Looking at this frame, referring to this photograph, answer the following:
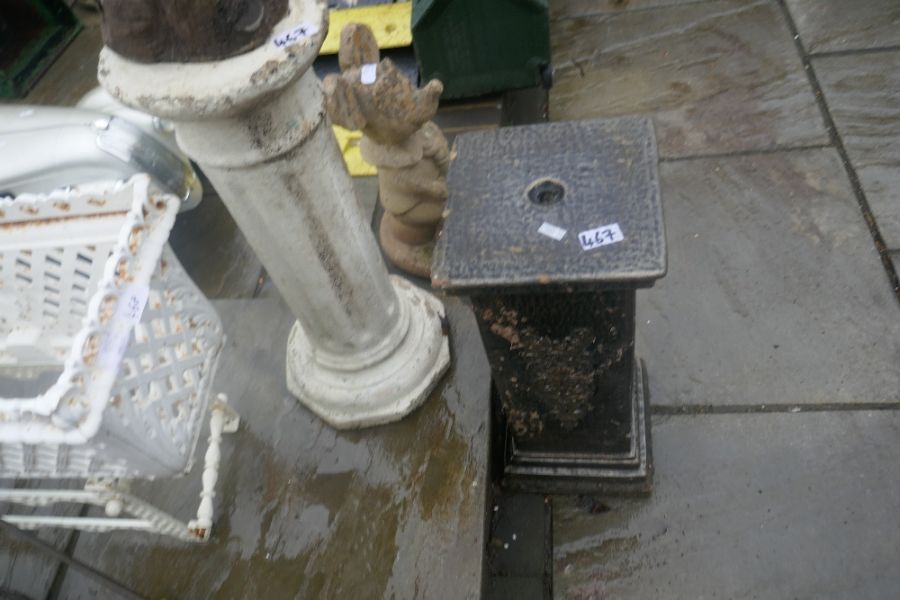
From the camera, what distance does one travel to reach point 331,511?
2.22 m

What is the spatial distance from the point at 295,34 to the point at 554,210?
77cm

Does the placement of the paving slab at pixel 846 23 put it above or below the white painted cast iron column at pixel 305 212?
below

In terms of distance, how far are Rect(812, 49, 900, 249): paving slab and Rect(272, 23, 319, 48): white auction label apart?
2594 mm

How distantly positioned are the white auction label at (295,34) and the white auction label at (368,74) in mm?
606

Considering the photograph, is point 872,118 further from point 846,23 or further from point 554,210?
point 554,210

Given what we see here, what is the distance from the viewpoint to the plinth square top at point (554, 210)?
5.07 ft

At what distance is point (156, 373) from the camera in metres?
1.78

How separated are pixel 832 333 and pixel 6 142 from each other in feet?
12.1

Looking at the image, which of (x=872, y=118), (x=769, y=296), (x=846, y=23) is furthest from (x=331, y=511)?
(x=846, y=23)

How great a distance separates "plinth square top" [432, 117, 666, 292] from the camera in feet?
5.07

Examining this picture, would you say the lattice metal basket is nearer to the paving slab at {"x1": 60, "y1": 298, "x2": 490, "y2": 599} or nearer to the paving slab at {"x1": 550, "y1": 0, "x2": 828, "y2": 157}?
the paving slab at {"x1": 60, "y1": 298, "x2": 490, "y2": 599}

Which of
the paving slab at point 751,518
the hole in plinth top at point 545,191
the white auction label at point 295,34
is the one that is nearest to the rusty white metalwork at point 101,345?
the white auction label at point 295,34

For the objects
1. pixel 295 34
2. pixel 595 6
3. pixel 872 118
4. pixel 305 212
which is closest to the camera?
pixel 295 34

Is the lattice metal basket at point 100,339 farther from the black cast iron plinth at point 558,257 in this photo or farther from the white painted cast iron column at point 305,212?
the black cast iron plinth at point 558,257
